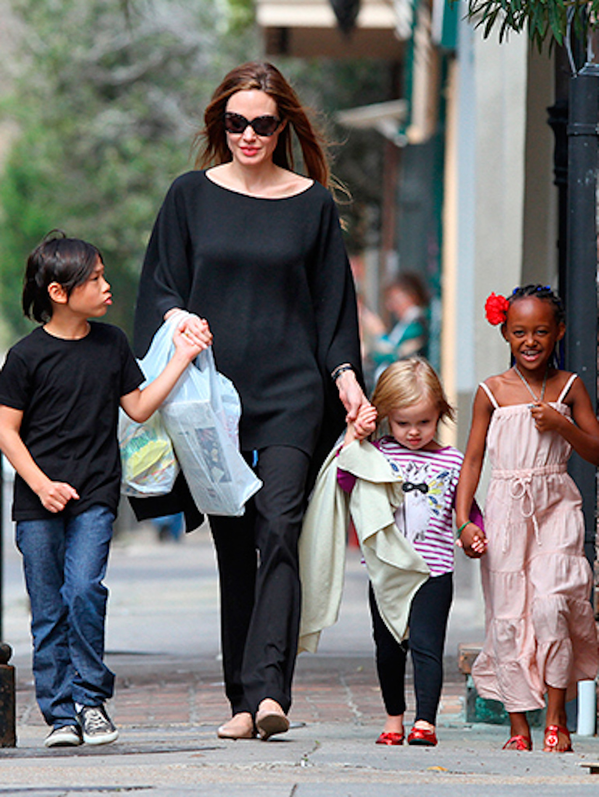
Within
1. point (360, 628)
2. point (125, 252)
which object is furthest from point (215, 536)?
point (125, 252)

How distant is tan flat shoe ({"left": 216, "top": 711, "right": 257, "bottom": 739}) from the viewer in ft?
16.3

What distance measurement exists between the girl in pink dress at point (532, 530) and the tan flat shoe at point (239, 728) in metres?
0.79

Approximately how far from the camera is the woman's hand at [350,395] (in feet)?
16.2

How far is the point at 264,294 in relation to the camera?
501 cm

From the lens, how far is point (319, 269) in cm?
514

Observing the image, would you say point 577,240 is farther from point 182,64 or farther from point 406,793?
point 182,64

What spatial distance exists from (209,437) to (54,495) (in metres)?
0.50

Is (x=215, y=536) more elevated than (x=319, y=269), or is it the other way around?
(x=319, y=269)

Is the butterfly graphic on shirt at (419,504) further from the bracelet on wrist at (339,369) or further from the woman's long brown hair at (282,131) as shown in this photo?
the woman's long brown hair at (282,131)

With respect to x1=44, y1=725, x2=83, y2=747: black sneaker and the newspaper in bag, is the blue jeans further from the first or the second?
the newspaper in bag

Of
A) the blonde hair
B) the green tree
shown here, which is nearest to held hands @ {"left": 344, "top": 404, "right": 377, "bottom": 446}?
the blonde hair

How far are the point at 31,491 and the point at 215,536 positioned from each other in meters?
0.67

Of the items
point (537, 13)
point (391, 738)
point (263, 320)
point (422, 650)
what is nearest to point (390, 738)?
point (391, 738)

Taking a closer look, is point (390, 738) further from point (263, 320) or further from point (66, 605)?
point (263, 320)
